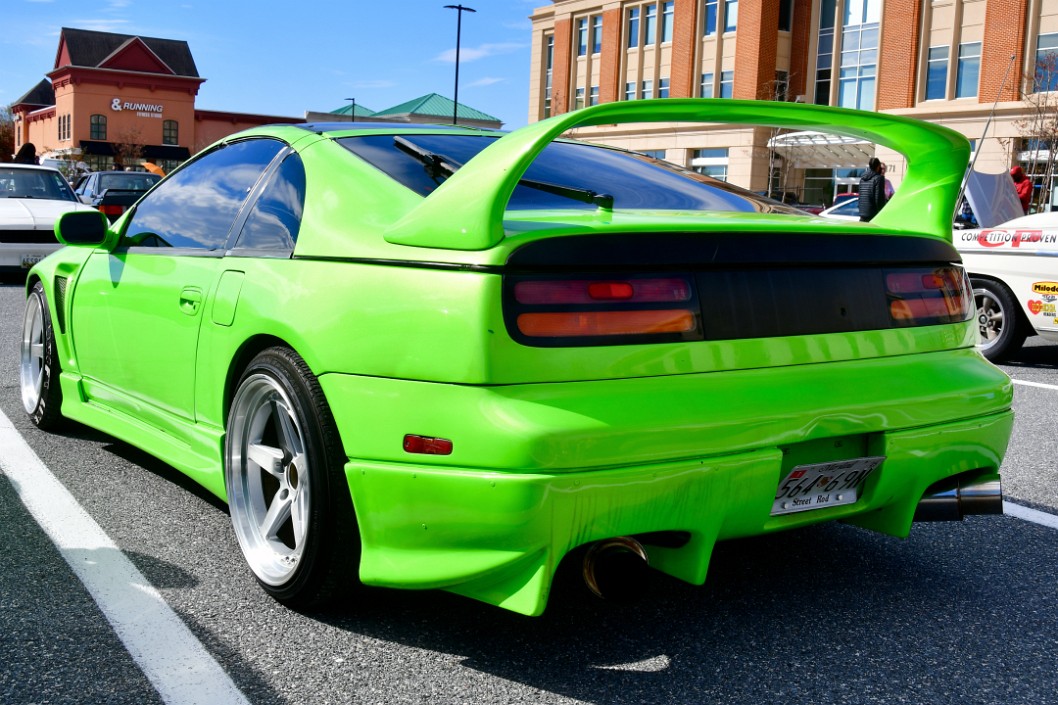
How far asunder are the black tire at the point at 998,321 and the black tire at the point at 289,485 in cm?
648

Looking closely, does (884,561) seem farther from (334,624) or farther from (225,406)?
(225,406)

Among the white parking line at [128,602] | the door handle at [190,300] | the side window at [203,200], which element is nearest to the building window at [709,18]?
the side window at [203,200]

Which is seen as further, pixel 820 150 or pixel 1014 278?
pixel 820 150

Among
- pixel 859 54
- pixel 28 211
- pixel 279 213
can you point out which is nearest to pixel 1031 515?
pixel 279 213

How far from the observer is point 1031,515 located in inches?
157

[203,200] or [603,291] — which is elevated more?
[203,200]

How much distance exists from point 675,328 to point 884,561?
1380 millimetres

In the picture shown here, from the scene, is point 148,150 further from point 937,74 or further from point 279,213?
point 279,213

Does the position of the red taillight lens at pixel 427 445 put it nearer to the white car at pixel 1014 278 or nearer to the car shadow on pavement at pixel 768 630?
the car shadow on pavement at pixel 768 630

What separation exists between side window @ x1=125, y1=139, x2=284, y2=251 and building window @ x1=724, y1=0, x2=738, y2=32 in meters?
45.8

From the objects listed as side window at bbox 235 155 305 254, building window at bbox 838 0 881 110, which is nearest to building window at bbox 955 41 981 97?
building window at bbox 838 0 881 110

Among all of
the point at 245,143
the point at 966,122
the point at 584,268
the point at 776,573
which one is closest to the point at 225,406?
the point at 245,143

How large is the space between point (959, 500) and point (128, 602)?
89.9 inches

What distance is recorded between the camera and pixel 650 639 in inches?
109
